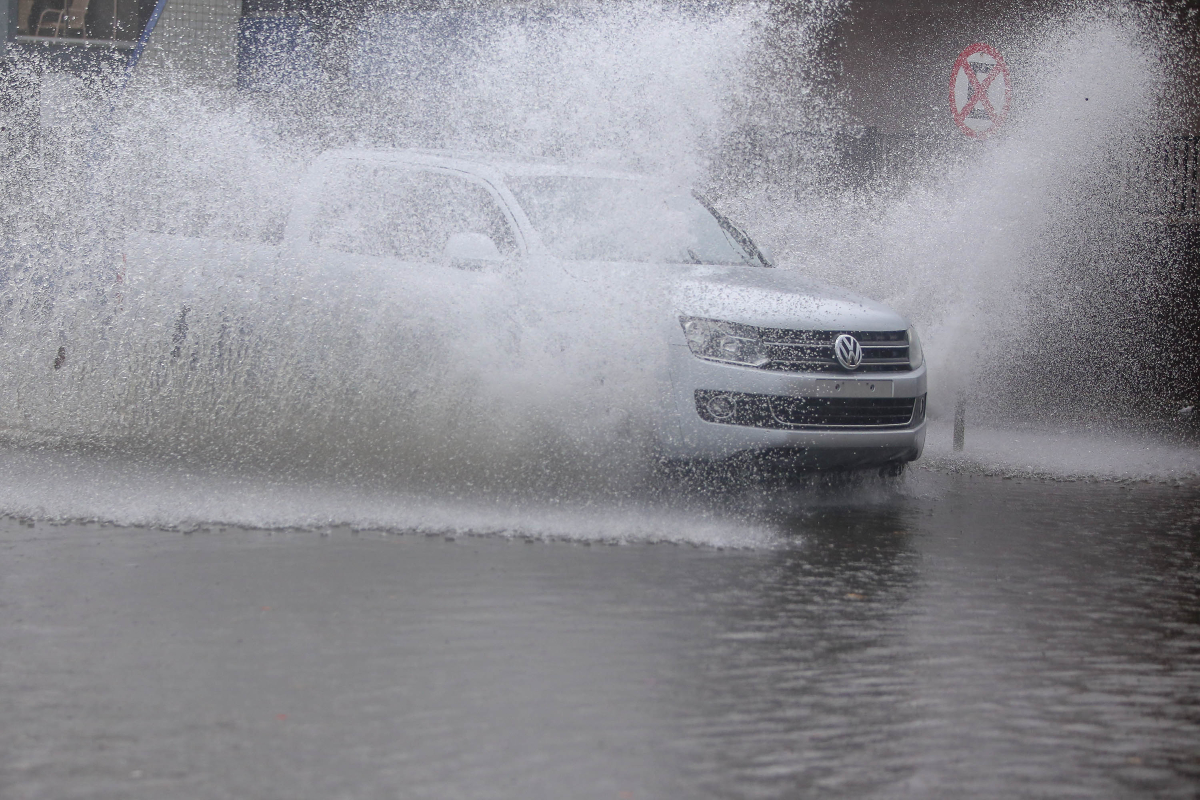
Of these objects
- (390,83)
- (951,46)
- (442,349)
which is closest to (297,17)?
(390,83)

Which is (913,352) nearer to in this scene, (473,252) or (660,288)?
(660,288)

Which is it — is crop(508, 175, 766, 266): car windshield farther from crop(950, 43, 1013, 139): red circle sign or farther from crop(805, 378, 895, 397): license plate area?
crop(950, 43, 1013, 139): red circle sign

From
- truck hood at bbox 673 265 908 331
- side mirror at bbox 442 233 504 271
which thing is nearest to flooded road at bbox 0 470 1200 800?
truck hood at bbox 673 265 908 331

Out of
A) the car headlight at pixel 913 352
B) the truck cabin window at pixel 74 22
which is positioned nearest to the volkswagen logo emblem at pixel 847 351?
the car headlight at pixel 913 352

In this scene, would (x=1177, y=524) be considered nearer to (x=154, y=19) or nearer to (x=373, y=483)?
(x=373, y=483)

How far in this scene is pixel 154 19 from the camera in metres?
20.7

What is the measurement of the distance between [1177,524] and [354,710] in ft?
18.0

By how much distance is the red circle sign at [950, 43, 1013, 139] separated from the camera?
13.0 meters

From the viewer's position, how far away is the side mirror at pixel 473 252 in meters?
8.66

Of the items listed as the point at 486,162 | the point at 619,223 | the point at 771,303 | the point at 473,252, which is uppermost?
the point at 486,162

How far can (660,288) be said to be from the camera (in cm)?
855

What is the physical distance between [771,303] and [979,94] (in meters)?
5.19

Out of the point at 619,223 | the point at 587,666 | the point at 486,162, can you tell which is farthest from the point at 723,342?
the point at 587,666

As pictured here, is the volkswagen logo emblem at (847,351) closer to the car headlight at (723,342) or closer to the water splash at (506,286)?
the car headlight at (723,342)
